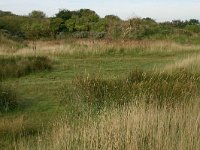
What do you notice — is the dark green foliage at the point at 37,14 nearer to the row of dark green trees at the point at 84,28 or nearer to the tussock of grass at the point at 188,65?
the row of dark green trees at the point at 84,28

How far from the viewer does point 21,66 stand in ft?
53.0

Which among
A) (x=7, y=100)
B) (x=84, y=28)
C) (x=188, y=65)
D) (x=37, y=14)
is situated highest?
(x=37, y=14)

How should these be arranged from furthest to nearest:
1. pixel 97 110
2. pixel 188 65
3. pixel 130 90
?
pixel 188 65 → pixel 130 90 → pixel 97 110

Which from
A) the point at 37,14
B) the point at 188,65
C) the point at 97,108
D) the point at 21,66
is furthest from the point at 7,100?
the point at 37,14

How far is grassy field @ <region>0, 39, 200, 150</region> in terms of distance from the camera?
600cm

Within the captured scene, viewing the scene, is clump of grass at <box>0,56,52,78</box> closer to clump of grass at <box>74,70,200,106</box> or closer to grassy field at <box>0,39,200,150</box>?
grassy field at <box>0,39,200,150</box>

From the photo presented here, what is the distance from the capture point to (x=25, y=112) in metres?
9.62

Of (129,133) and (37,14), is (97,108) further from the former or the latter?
(37,14)

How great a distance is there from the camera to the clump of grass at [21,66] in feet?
50.4

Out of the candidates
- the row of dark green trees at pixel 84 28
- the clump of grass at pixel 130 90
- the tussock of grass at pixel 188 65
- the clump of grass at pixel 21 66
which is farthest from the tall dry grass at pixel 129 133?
the row of dark green trees at pixel 84 28

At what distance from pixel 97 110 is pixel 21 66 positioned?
8284mm

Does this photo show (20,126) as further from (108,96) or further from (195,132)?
(195,132)

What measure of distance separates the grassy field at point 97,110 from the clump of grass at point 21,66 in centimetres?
3

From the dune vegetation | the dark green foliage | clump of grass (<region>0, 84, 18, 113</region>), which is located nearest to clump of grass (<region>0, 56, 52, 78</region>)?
the dune vegetation
